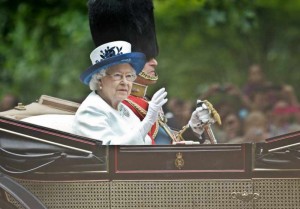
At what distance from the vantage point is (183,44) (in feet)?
55.9

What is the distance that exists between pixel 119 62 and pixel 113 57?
5 centimetres

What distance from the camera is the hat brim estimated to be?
920cm

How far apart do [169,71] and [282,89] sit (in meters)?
3.17

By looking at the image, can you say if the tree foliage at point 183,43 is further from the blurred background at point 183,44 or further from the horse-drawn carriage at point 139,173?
the horse-drawn carriage at point 139,173

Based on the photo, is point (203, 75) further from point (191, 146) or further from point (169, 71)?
point (191, 146)

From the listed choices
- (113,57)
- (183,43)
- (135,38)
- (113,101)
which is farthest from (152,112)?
(183,43)

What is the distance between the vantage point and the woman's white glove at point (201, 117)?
9445 millimetres

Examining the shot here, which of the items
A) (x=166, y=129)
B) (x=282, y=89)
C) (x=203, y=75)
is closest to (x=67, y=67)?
(x=203, y=75)

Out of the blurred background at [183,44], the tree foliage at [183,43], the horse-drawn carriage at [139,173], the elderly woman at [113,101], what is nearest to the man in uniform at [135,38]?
the elderly woman at [113,101]

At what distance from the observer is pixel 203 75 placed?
1703 cm

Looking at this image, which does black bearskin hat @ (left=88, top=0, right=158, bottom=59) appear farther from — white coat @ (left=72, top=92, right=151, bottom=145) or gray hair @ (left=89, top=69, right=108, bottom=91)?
white coat @ (left=72, top=92, right=151, bottom=145)

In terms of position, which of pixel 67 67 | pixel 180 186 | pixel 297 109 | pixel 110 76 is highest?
pixel 67 67

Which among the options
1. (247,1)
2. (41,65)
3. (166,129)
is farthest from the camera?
(41,65)

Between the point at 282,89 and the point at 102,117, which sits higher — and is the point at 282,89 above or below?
above
